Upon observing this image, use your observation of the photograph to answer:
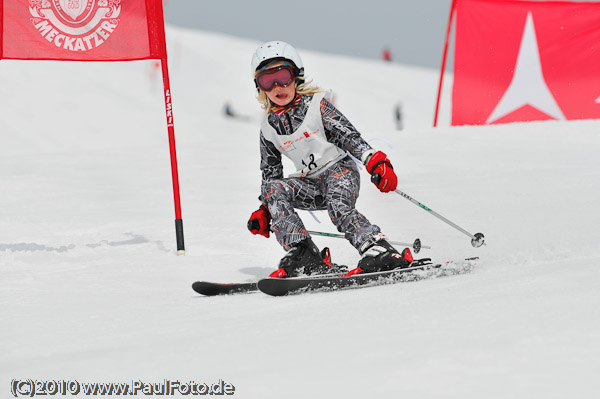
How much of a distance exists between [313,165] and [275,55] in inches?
25.3

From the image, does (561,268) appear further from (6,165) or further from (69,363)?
(6,165)

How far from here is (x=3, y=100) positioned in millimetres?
28281

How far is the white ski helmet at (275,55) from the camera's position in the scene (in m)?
4.27

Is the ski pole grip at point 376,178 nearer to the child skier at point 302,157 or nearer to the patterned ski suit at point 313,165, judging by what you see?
the child skier at point 302,157

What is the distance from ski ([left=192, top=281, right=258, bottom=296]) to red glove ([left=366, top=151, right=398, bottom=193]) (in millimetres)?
830

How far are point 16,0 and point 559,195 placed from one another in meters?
4.70

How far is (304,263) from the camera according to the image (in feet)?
13.7

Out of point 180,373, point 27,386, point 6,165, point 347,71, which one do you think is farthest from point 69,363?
point 347,71

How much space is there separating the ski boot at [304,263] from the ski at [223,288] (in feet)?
0.50

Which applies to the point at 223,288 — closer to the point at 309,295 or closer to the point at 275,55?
the point at 309,295

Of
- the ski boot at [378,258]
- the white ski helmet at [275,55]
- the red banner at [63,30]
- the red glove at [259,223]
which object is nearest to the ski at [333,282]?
the ski boot at [378,258]

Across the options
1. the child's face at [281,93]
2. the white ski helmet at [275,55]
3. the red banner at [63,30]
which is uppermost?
the red banner at [63,30]

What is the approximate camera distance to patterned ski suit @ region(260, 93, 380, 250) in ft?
13.8

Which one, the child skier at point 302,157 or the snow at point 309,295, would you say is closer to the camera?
Answer: the snow at point 309,295
